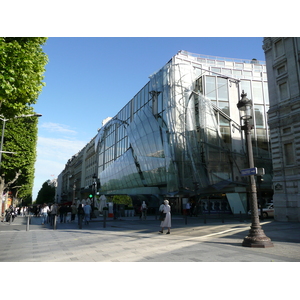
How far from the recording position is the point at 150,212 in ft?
142

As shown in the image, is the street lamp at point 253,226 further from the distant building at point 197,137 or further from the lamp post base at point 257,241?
the distant building at point 197,137

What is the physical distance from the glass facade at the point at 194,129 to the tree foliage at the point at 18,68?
86.6 ft

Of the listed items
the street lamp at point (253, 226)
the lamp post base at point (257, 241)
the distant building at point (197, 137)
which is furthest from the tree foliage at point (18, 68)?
the distant building at point (197, 137)

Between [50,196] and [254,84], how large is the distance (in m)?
111

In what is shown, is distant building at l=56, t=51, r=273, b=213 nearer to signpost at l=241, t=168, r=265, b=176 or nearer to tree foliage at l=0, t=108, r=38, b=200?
tree foliage at l=0, t=108, r=38, b=200

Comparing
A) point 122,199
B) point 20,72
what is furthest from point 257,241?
point 122,199

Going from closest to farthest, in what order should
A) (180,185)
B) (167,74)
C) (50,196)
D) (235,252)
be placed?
(235,252) < (180,185) < (167,74) < (50,196)

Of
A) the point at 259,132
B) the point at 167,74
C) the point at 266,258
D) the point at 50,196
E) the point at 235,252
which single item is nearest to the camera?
the point at 266,258

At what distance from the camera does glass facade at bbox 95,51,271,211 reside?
37.8 meters

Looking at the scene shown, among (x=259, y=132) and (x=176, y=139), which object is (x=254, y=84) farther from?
(x=176, y=139)

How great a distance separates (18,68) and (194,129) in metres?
30.1

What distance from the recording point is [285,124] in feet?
75.8

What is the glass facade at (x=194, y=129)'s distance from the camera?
124 ft
